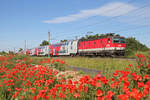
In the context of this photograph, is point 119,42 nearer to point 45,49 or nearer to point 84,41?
point 84,41

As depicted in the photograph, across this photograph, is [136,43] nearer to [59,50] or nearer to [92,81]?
[59,50]

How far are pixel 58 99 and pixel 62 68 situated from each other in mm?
5873

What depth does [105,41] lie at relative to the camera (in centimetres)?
2169

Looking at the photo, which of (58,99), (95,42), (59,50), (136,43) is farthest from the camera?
(59,50)

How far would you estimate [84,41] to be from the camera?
87.3ft

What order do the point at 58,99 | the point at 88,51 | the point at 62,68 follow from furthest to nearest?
the point at 88,51
the point at 62,68
the point at 58,99

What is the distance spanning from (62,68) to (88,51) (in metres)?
16.9

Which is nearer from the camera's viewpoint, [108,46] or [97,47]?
[108,46]

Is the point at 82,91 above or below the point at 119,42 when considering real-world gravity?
below

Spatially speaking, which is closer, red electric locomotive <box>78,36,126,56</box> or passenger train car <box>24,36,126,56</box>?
red electric locomotive <box>78,36,126,56</box>

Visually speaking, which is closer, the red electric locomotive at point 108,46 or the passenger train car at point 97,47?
the red electric locomotive at point 108,46

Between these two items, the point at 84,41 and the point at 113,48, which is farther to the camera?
the point at 84,41

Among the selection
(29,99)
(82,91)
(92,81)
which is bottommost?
(29,99)

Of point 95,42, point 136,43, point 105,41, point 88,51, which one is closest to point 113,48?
point 105,41
